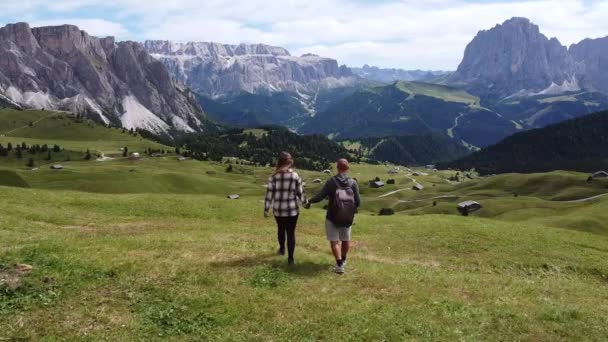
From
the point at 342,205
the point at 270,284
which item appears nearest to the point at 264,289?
the point at 270,284

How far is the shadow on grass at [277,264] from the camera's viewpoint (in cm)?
2428

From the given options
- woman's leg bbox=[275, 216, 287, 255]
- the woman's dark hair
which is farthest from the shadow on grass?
the woman's dark hair

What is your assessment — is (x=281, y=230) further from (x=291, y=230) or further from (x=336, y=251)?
(x=336, y=251)

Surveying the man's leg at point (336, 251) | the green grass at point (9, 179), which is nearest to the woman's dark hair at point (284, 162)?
the man's leg at point (336, 251)

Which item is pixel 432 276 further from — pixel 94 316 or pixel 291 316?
pixel 94 316

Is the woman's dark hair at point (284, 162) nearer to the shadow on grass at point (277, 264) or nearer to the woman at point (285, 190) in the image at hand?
the woman at point (285, 190)

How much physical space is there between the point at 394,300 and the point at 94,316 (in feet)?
39.0

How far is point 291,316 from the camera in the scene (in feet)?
61.7

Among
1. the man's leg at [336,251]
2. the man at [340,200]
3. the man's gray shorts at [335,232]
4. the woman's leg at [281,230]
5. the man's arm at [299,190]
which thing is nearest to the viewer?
the man at [340,200]

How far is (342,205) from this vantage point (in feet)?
78.2

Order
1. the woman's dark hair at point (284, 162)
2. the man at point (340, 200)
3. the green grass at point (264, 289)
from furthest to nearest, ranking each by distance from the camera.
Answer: the woman's dark hair at point (284, 162) < the man at point (340, 200) < the green grass at point (264, 289)

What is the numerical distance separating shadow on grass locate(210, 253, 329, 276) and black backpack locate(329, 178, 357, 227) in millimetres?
2762

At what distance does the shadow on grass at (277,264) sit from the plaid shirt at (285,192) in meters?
2.65

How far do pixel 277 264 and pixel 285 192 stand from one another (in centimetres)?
379
